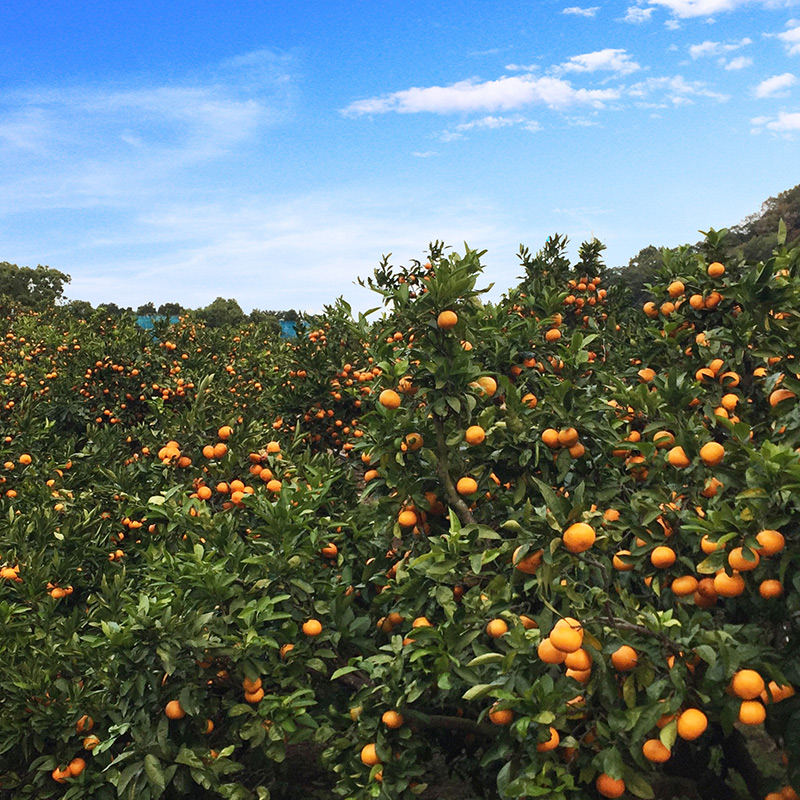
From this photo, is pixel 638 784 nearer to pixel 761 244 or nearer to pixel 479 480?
pixel 479 480

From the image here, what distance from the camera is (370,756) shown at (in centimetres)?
289

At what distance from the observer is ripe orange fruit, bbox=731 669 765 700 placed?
81.0 inches

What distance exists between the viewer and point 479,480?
10.7ft

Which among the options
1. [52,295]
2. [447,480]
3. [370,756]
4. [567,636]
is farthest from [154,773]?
[52,295]

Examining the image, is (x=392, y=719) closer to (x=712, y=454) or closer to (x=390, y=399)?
(x=390, y=399)

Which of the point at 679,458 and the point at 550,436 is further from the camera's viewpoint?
the point at 550,436

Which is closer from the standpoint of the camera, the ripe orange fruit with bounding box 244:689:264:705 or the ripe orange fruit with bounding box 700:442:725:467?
the ripe orange fruit with bounding box 700:442:725:467

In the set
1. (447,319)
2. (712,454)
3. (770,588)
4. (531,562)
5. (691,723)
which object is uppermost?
(447,319)

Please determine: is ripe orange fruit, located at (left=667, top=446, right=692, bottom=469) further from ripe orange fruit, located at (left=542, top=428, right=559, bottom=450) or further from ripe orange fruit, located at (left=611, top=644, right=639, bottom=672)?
ripe orange fruit, located at (left=611, top=644, right=639, bottom=672)

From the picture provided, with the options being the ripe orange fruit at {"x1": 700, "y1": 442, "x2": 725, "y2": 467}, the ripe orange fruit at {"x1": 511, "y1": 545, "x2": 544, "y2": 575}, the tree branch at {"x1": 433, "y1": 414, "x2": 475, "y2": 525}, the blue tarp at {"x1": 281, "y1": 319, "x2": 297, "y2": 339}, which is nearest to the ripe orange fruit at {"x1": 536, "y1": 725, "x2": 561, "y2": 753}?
the ripe orange fruit at {"x1": 511, "y1": 545, "x2": 544, "y2": 575}

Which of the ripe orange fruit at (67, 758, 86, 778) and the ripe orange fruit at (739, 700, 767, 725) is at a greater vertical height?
the ripe orange fruit at (739, 700, 767, 725)

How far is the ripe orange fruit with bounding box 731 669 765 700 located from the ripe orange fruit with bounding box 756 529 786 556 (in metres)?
0.39

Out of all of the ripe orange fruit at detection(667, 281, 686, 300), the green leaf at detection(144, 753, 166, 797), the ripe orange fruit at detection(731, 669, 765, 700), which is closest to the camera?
Answer: the ripe orange fruit at detection(731, 669, 765, 700)

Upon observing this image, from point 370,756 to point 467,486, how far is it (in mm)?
1275
